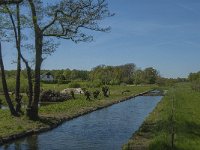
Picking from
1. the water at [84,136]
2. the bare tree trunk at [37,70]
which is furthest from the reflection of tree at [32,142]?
the bare tree trunk at [37,70]

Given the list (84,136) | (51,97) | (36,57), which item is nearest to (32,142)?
(84,136)

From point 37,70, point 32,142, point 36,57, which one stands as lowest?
point 32,142

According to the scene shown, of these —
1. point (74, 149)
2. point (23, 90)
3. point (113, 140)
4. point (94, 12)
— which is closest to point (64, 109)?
→ point (94, 12)

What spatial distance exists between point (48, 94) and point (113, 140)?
38.1m

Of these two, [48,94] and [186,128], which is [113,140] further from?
[48,94]

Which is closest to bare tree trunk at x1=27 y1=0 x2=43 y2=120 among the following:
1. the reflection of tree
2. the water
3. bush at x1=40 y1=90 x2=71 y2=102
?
the water

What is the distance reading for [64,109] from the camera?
43.0m

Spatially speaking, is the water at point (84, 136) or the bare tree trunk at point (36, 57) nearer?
the water at point (84, 136)

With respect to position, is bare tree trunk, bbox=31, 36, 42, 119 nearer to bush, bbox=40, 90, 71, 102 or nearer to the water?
the water

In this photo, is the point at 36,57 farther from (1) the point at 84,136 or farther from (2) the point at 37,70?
(1) the point at 84,136

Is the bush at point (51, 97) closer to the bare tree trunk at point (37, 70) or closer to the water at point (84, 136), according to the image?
the water at point (84, 136)

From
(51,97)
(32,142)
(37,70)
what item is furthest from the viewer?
(51,97)

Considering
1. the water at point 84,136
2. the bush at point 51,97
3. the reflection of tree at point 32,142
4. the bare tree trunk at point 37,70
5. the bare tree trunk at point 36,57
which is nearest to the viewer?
the reflection of tree at point 32,142

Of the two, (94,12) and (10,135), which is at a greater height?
(94,12)
